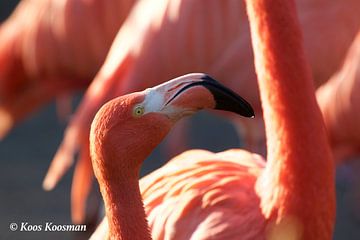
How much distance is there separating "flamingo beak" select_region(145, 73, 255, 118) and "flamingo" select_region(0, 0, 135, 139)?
107 inches

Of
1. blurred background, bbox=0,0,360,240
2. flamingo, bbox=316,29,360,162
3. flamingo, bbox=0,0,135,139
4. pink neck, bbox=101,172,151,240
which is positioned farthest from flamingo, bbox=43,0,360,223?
pink neck, bbox=101,172,151,240

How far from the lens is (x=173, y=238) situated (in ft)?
9.98

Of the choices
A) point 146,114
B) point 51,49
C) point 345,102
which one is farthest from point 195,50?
point 146,114

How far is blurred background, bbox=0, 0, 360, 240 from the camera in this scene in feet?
18.9

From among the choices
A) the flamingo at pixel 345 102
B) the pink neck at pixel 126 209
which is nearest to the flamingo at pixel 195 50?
the flamingo at pixel 345 102

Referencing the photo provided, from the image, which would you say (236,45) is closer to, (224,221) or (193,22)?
(193,22)

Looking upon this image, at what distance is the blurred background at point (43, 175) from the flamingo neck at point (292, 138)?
98.5 inches

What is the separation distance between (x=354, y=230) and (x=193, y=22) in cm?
165

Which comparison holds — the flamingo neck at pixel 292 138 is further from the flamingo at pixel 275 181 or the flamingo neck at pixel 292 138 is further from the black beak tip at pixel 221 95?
the black beak tip at pixel 221 95

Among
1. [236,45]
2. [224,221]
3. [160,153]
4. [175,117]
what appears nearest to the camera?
[175,117]

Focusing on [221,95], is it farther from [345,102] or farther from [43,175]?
[43,175]

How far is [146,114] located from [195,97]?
127 millimetres

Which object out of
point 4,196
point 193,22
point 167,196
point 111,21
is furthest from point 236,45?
point 4,196

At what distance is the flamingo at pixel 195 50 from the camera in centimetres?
463
